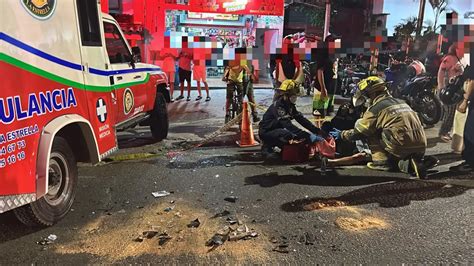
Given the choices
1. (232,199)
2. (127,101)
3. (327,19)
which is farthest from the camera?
(327,19)

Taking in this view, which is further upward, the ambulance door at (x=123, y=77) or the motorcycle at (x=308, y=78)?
the ambulance door at (x=123, y=77)

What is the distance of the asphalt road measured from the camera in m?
3.26

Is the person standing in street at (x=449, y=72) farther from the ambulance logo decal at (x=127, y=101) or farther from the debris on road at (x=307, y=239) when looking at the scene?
the ambulance logo decal at (x=127, y=101)

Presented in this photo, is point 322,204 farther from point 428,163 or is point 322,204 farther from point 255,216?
point 428,163

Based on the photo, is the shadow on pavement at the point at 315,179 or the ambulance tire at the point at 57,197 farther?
the shadow on pavement at the point at 315,179

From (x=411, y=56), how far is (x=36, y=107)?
860 cm

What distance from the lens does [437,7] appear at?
8.26 m

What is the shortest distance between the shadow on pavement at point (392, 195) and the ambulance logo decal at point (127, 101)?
2.68 m

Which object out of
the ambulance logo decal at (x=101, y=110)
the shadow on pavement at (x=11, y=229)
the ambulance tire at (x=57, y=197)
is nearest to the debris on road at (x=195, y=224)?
the ambulance tire at (x=57, y=197)

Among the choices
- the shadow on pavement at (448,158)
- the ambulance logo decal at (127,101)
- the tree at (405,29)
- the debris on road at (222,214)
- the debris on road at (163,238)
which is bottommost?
the shadow on pavement at (448,158)

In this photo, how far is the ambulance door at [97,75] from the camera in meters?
4.30

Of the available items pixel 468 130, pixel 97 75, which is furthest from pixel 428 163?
pixel 97 75

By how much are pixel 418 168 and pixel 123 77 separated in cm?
396

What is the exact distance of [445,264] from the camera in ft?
10.1
